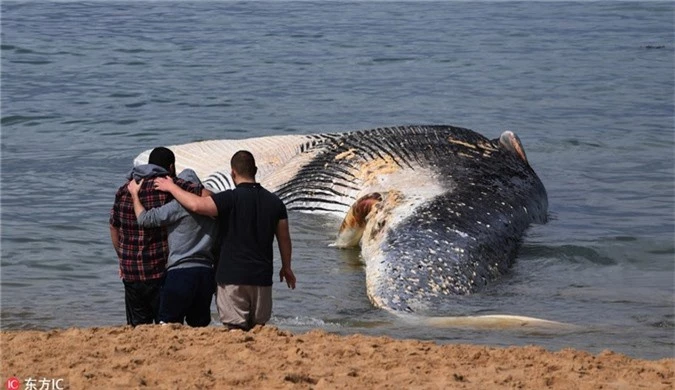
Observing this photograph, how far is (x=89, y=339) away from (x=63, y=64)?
19.4 m

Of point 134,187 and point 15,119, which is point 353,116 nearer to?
point 15,119

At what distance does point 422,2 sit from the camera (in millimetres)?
41500

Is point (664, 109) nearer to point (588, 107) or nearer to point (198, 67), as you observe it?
point (588, 107)

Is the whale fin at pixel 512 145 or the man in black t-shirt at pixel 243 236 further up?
the man in black t-shirt at pixel 243 236

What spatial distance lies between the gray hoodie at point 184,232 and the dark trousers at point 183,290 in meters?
0.05

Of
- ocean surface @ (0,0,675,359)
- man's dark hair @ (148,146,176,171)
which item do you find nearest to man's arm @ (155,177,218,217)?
man's dark hair @ (148,146,176,171)

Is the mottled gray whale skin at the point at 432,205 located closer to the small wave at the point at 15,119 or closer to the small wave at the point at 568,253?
the small wave at the point at 568,253

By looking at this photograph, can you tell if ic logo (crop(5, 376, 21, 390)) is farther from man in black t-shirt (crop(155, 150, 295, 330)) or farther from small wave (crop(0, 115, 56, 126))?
small wave (crop(0, 115, 56, 126))

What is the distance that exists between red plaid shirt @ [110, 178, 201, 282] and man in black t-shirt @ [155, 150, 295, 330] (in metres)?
0.21

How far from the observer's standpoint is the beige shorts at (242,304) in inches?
303

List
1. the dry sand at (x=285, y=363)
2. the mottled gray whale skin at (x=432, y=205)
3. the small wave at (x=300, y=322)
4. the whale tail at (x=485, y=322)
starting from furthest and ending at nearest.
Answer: the mottled gray whale skin at (x=432, y=205) < the small wave at (x=300, y=322) < the whale tail at (x=485, y=322) < the dry sand at (x=285, y=363)

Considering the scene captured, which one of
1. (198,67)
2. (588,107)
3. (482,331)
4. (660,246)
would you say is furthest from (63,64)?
(482,331)

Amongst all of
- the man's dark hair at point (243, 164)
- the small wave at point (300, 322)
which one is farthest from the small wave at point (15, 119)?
the man's dark hair at point (243, 164)

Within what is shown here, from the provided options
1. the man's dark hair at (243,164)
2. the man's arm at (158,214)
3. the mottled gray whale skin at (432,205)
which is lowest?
the mottled gray whale skin at (432,205)
